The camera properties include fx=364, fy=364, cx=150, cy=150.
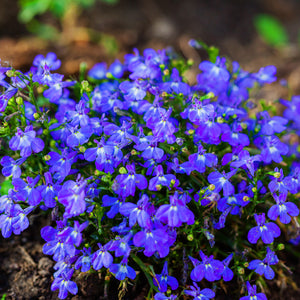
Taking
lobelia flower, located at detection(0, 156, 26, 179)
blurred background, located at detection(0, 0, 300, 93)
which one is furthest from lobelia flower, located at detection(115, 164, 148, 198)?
blurred background, located at detection(0, 0, 300, 93)

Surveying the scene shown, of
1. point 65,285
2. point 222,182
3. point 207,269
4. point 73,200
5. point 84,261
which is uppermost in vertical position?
point 222,182

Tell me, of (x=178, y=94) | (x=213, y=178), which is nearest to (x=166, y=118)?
(x=178, y=94)

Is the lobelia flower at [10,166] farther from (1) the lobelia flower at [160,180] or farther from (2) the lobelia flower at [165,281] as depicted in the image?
(2) the lobelia flower at [165,281]

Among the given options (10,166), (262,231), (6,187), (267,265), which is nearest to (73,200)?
(10,166)

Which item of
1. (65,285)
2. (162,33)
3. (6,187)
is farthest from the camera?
(162,33)

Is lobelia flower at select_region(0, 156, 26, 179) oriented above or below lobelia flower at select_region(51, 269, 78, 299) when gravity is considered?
above

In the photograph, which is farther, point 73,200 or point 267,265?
point 267,265

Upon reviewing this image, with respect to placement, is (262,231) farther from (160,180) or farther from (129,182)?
(129,182)

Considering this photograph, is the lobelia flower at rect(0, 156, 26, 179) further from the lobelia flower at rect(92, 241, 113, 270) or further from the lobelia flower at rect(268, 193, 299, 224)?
the lobelia flower at rect(268, 193, 299, 224)
